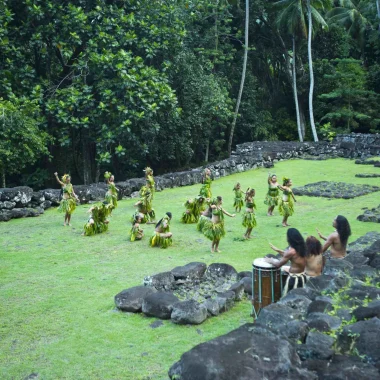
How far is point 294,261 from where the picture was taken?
664cm

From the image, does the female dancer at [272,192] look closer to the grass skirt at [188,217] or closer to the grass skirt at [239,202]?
the grass skirt at [239,202]

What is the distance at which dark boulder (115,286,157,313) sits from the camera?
7.07 m

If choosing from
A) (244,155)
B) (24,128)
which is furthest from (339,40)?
(24,128)

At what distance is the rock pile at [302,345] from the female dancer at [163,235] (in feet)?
17.9

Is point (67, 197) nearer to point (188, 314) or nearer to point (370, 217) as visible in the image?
point (188, 314)

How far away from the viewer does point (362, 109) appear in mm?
31672

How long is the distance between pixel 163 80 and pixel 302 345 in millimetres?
17114

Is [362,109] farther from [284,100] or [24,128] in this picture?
[24,128]

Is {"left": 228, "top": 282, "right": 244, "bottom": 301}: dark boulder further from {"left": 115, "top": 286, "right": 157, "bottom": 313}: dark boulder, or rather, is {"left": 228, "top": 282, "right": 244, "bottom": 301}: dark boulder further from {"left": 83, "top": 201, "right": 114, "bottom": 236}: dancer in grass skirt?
{"left": 83, "top": 201, "right": 114, "bottom": 236}: dancer in grass skirt

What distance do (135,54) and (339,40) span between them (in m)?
18.2

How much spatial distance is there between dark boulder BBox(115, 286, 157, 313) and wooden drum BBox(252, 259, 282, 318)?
164 centimetres

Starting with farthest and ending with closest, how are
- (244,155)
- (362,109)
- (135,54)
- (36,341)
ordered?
(362,109) < (244,155) < (135,54) < (36,341)

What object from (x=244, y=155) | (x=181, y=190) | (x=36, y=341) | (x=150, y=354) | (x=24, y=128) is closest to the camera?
(x=150, y=354)

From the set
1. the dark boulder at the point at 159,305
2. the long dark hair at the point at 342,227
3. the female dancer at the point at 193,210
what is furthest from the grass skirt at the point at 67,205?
the long dark hair at the point at 342,227
